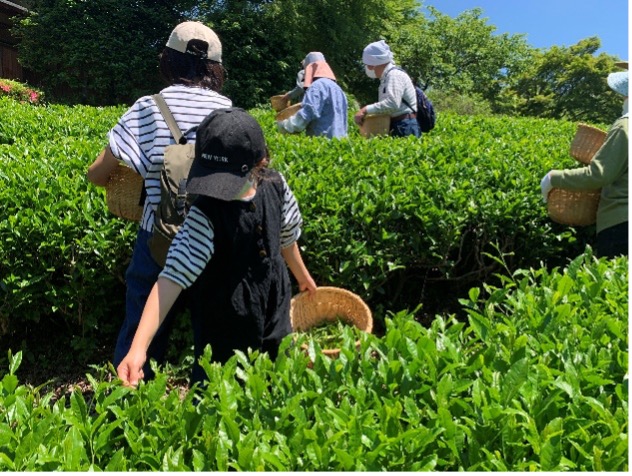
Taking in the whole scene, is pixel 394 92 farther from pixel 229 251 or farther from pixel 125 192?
pixel 229 251

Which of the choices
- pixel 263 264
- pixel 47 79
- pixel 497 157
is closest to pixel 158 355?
pixel 263 264

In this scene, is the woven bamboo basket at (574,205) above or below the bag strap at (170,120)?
below

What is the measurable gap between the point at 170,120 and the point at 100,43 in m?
19.6

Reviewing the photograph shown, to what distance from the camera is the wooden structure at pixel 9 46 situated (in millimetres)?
22016

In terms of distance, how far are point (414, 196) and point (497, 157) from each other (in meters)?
1.26

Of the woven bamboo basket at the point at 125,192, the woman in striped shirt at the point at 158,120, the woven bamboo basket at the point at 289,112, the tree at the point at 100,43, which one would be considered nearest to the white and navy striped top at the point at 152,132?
the woman in striped shirt at the point at 158,120

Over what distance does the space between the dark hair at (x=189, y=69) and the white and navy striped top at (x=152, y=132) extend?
7cm

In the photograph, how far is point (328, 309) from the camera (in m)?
3.20

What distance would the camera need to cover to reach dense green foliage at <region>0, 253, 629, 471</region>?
142cm

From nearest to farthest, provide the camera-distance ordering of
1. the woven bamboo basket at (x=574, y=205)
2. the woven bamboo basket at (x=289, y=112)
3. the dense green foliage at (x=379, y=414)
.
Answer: the dense green foliage at (x=379, y=414) → the woven bamboo basket at (x=574, y=205) → the woven bamboo basket at (x=289, y=112)

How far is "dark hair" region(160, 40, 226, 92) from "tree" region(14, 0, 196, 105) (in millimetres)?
18617

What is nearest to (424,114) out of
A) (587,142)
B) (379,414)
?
(587,142)

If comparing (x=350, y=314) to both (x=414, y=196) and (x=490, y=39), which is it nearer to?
(x=414, y=196)

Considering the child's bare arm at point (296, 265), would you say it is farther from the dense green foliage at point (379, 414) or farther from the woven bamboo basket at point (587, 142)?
the woven bamboo basket at point (587, 142)
